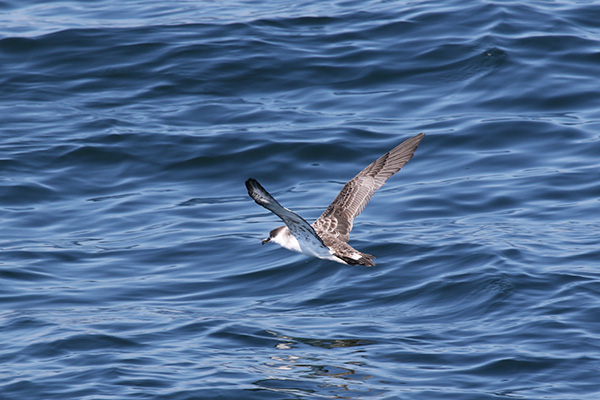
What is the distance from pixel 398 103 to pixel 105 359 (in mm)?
7719

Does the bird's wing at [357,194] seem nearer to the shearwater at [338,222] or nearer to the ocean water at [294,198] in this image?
the shearwater at [338,222]

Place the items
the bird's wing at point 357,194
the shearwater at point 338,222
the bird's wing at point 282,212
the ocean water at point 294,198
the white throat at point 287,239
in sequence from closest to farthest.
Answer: the bird's wing at point 282,212, the shearwater at point 338,222, the ocean water at point 294,198, the white throat at point 287,239, the bird's wing at point 357,194

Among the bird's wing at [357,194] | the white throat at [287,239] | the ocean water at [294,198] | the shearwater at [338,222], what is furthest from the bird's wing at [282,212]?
the ocean water at [294,198]

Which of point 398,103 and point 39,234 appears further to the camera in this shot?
point 398,103

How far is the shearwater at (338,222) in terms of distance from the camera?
806 centimetres

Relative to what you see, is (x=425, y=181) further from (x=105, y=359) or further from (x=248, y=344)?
(x=105, y=359)

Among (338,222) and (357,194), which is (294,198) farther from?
(338,222)

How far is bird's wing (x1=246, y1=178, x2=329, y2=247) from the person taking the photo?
6.88 metres

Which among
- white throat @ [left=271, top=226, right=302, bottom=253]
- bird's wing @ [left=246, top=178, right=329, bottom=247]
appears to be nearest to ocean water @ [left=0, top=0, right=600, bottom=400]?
white throat @ [left=271, top=226, right=302, bottom=253]

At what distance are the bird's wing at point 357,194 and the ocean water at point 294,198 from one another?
0.94 m

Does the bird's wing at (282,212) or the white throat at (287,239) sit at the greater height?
the bird's wing at (282,212)

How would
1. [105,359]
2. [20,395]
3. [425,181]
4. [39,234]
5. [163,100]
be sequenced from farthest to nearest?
[163,100] < [425,181] < [39,234] < [105,359] < [20,395]

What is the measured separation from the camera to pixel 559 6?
17484 mm

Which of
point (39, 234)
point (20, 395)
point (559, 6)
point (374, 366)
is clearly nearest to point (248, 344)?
point (374, 366)
